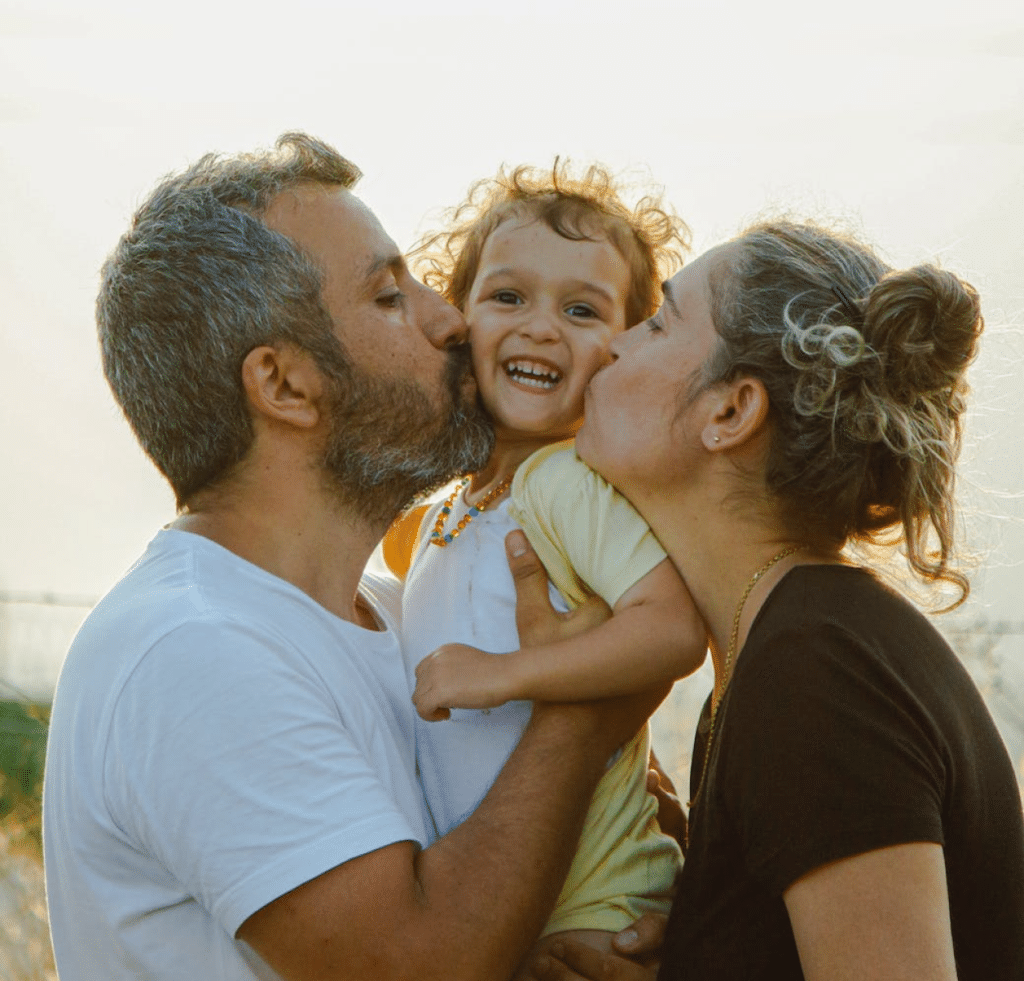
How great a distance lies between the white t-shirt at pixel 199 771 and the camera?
6.23ft

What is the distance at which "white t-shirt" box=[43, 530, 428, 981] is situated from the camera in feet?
6.23

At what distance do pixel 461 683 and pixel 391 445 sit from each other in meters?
0.59

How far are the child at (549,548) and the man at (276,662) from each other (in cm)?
10

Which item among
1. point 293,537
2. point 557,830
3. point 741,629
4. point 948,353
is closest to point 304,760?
point 557,830

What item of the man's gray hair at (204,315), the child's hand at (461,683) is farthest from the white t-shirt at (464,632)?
the man's gray hair at (204,315)

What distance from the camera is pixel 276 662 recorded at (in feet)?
6.70

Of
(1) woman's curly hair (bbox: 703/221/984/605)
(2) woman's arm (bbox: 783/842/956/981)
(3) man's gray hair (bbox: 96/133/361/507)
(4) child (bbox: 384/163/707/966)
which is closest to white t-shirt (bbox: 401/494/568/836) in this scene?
(4) child (bbox: 384/163/707/966)

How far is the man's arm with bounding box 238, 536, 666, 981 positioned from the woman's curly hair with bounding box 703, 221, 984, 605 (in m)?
0.64

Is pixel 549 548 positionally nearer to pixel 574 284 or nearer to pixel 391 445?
pixel 391 445

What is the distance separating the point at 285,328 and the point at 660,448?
2.78 feet

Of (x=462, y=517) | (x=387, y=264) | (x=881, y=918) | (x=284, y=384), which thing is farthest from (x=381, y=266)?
(x=881, y=918)

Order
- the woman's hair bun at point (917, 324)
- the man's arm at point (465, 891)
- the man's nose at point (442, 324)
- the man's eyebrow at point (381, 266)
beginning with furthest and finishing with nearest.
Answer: the man's nose at point (442, 324) → the man's eyebrow at point (381, 266) → the woman's hair bun at point (917, 324) → the man's arm at point (465, 891)

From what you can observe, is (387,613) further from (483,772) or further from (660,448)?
(660,448)

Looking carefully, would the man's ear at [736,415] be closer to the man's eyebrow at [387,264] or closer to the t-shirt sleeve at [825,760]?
the t-shirt sleeve at [825,760]
